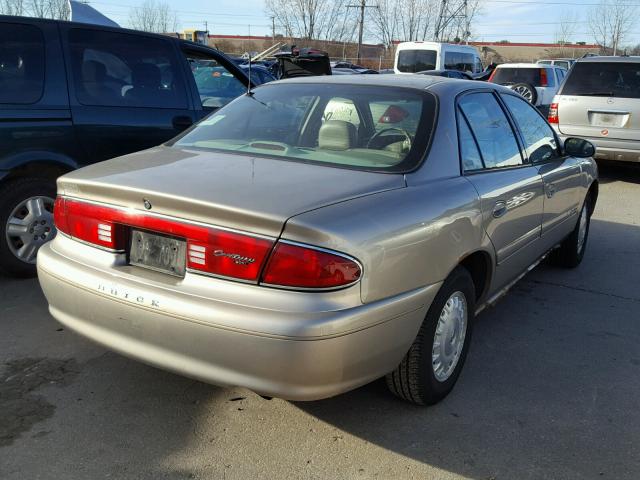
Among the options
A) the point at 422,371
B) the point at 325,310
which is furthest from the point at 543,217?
the point at 325,310

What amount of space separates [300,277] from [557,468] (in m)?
1.40

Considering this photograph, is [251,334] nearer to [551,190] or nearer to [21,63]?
[551,190]

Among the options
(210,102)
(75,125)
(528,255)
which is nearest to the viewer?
(528,255)

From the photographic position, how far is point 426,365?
2.92 metres

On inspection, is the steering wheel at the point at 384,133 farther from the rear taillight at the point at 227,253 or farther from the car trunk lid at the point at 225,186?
the rear taillight at the point at 227,253

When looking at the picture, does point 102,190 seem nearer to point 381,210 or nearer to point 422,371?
point 381,210

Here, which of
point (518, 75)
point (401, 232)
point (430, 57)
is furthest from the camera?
point (430, 57)

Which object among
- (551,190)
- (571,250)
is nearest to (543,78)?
(571,250)

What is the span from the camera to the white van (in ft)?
65.0

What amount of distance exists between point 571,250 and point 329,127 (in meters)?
2.99

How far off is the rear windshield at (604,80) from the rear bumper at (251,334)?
310 inches

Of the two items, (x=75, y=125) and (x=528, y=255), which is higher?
(x=75, y=125)

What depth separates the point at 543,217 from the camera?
4.23 m

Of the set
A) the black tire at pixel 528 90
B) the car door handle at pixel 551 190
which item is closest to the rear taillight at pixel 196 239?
the car door handle at pixel 551 190
